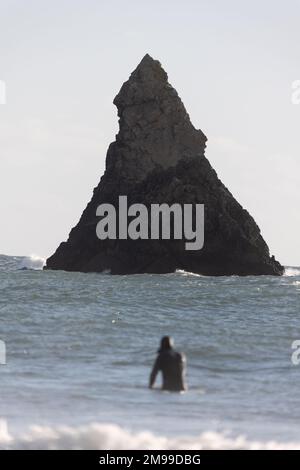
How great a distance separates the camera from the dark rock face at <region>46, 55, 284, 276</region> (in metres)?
98.4

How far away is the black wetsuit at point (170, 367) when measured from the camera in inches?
715

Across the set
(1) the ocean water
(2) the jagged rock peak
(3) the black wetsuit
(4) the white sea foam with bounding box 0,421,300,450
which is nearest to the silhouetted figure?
(3) the black wetsuit

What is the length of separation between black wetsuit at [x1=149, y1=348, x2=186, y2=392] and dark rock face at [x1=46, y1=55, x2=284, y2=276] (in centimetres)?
7721

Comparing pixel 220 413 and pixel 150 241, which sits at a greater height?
pixel 150 241

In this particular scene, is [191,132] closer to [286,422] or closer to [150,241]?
[150,241]

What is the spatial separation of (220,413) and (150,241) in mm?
80728

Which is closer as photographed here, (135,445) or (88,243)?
(135,445)

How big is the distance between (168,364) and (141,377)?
5.08 metres

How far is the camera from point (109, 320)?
3591 centimetres

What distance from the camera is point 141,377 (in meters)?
23.3

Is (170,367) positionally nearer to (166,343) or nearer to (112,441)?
(166,343)

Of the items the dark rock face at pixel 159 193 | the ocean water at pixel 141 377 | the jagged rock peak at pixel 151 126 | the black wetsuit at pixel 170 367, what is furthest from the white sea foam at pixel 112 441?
the jagged rock peak at pixel 151 126

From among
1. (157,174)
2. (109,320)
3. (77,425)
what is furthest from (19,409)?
(157,174)
